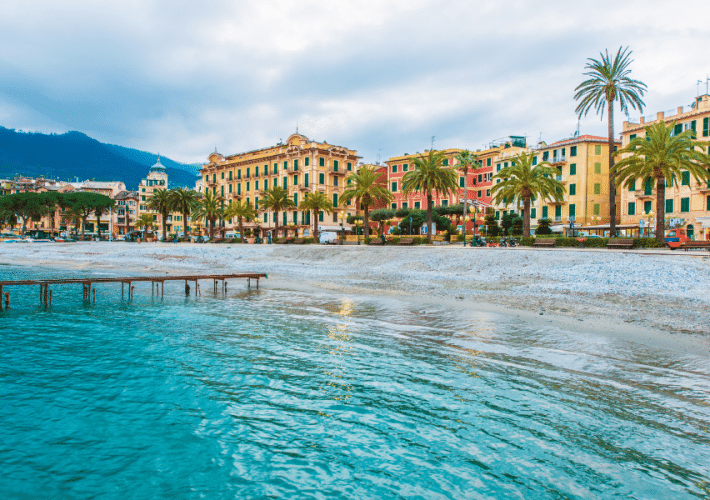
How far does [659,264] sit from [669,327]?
9.87 m

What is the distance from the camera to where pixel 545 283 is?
69.5ft

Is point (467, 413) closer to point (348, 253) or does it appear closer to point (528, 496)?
point (528, 496)

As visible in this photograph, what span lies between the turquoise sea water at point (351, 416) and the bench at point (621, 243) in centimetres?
2346

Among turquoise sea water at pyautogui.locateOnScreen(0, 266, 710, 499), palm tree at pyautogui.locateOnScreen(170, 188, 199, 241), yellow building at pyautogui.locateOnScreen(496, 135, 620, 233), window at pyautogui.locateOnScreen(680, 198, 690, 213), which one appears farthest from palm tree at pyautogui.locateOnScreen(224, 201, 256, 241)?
turquoise sea water at pyautogui.locateOnScreen(0, 266, 710, 499)

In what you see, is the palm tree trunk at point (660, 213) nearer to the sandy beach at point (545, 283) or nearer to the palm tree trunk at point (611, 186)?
the palm tree trunk at point (611, 186)

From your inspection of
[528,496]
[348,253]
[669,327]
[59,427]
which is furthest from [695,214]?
[59,427]

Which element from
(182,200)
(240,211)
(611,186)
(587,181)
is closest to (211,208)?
(182,200)

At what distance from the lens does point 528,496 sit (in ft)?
17.6

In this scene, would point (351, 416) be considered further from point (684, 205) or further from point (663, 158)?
point (684, 205)

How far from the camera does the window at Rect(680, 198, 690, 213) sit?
46344mm

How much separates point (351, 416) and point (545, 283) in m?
16.6

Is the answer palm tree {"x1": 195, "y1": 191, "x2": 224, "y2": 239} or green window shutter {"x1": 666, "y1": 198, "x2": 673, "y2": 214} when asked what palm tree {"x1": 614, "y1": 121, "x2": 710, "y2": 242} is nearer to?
green window shutter {"x1": 666, "y1": 198, "x2": 673, "y2": 214}

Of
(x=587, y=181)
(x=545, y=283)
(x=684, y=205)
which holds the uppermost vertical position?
(x=587, y=181)

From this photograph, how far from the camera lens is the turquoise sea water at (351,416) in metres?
5.68
